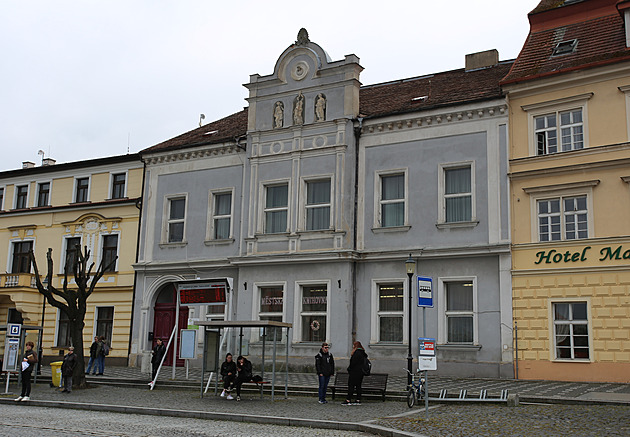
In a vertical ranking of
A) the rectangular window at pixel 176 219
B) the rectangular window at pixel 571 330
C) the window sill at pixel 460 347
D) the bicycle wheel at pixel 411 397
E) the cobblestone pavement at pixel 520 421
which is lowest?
the cobblestone pavement at pixel 520 421

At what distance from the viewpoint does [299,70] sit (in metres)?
29.2

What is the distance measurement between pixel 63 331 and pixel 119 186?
287 inches

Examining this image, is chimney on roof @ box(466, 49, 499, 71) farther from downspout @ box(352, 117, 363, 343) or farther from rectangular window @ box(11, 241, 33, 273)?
rectangular window @ box(11, 241, 33, 273)

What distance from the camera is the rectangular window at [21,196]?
36562mm

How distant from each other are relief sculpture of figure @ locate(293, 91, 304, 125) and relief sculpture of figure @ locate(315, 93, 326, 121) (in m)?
0.66

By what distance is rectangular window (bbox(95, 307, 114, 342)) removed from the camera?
106 ft

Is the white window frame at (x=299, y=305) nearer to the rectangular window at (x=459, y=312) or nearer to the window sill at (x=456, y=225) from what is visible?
the rectangular window at (x=459, y=312)

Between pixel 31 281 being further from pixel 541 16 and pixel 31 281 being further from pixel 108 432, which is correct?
pixel 541 16

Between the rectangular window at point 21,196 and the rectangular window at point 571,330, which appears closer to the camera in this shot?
the rectangular window at point 571,330

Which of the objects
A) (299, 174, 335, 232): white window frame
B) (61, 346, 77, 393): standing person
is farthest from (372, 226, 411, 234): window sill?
(61, 346, 77, 393): standing person

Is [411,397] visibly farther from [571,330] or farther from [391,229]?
[391,229]

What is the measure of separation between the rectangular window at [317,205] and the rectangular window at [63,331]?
13.5 meters

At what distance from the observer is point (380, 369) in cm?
2531

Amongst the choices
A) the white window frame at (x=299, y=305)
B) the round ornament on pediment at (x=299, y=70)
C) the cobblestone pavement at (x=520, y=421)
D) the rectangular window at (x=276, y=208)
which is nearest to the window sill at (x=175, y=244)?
the rectangular window at (x=276, y=208)
